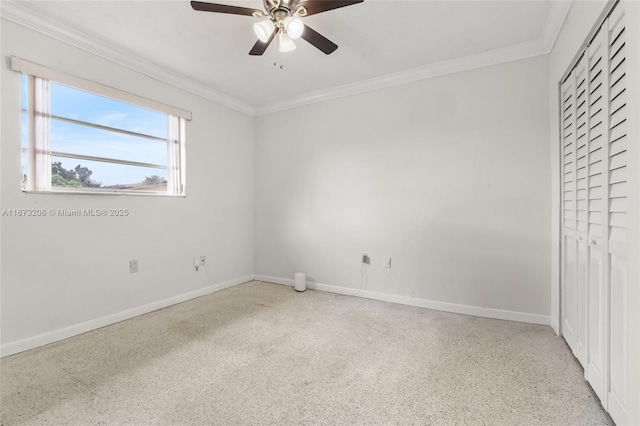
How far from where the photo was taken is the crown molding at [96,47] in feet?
6.66

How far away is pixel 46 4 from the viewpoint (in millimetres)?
2006

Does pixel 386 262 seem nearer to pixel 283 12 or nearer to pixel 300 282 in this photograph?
pixel 300 282

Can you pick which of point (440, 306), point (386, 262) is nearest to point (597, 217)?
point (440, 306)

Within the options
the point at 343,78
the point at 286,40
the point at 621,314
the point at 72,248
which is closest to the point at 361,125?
the point at 343,78

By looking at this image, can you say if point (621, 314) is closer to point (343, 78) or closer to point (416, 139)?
point (416, 139)

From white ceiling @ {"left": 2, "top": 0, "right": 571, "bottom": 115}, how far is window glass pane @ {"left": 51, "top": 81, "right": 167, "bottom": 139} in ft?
1.29

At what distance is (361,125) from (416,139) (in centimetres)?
67

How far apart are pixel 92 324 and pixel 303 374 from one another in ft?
6.54

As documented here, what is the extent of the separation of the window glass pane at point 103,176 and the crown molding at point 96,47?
3.13ft

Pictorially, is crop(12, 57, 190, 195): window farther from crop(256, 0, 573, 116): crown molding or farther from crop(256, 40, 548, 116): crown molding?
crop(256, 0, 573, 116): crown molding

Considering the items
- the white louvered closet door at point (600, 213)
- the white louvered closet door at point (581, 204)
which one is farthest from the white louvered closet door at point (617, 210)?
the white louvered closet door at point (581, 204)

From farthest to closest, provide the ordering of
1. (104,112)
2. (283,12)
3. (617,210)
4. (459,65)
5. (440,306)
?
1. (440,306)
2. (459,65)
3. (104,112)
4. (283,12)
5. (617,210)

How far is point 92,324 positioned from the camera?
2469 mm

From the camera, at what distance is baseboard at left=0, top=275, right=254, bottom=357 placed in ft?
6.76
